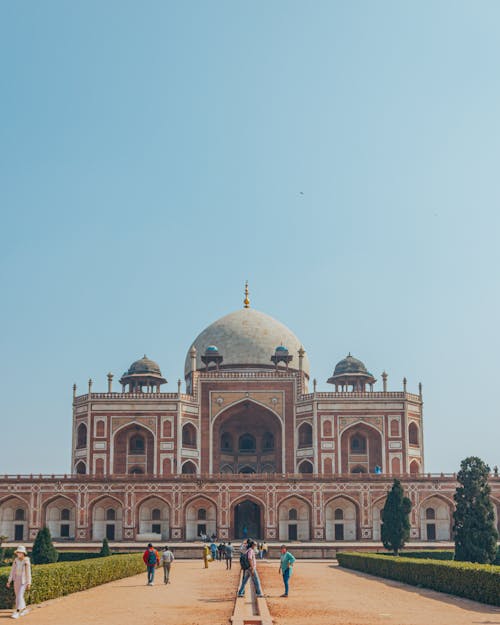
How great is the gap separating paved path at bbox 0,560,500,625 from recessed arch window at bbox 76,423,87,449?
1133 inches

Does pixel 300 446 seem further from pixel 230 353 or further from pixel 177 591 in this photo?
pixel 177 591

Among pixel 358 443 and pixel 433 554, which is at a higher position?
pixel 358 443

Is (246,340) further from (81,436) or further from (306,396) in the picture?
(81,436)

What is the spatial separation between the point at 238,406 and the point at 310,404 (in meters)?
4.64

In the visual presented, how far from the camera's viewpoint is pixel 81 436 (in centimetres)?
5391

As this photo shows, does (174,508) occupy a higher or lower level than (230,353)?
lower

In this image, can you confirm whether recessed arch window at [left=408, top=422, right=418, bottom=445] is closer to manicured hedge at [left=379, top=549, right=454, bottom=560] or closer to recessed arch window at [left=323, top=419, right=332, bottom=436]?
recessed arch window at [left=323, top=419, right=332, bottom=436]

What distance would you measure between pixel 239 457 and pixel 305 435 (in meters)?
5.29

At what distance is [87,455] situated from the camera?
5241 cm

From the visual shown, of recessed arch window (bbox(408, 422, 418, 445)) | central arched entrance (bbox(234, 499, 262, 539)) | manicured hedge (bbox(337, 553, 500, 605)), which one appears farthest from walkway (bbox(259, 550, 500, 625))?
recessed arch window (bbox(408, 422, 418, 445))

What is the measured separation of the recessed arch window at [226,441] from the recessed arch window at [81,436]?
30.0 feet

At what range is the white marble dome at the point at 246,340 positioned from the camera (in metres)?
59.5

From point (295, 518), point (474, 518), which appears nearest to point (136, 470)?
point (295, 518)

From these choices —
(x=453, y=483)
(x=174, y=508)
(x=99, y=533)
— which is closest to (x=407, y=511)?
(x=453, y=483)
